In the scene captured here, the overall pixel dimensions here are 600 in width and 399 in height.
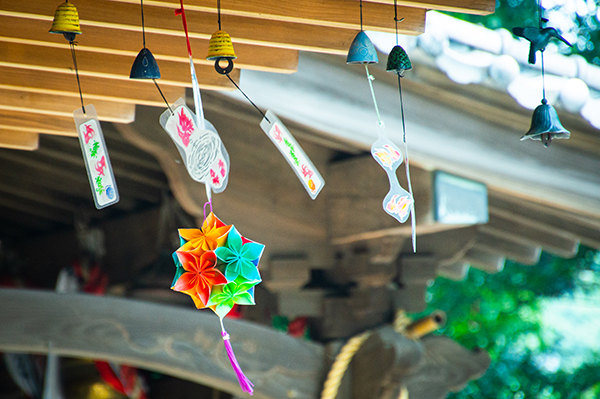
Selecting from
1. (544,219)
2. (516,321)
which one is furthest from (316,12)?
(516,321)

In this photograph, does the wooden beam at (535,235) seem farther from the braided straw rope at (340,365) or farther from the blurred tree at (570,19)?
the blurred tree at (570,19)

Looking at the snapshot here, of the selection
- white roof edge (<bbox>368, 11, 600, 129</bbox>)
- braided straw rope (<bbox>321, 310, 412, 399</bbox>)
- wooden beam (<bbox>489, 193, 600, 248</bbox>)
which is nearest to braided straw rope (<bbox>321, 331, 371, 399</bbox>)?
braided straw rope (<bbox>321, 310, 412, 399</bbox>)

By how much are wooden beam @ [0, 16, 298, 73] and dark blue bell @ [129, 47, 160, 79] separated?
21cm

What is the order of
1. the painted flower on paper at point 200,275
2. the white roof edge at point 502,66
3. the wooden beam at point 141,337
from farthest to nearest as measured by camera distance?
the wooden beam at point 141,337, the white roof edge at point 502,66, the painted flower on paper at point 200,275

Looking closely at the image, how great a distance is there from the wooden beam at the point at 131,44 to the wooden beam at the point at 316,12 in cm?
12

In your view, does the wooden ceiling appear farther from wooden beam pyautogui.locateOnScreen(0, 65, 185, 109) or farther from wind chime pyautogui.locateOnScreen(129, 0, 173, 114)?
wind chime pyautogui.locateOnScreen(129, 0, 173, 114)

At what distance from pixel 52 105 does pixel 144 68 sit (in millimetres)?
574

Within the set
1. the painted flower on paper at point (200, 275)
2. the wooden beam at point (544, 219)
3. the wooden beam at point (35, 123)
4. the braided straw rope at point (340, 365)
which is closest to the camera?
the painted flower on paper at point (200, 275)

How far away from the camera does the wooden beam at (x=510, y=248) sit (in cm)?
397

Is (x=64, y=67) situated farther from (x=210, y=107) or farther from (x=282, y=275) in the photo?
(x=282, y=275)

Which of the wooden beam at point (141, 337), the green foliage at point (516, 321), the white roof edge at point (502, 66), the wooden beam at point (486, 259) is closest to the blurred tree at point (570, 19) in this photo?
the green foliage at point (516, 321)

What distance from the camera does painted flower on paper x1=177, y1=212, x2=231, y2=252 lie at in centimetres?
145

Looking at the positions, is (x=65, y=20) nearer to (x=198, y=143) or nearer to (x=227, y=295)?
(x=198, y=143)

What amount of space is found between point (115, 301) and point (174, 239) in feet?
2.99
